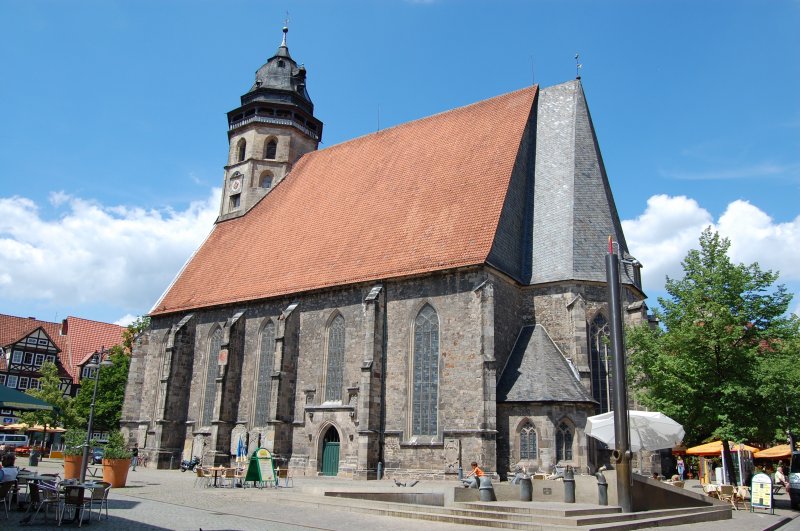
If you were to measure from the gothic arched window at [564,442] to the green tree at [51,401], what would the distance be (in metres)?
32.0

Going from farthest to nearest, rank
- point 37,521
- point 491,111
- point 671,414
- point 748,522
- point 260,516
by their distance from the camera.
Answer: point 491,111 < point 671,414 < point 748,522 < point 260,516 < point 37,521

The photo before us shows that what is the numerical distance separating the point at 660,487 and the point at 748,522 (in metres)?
1.90

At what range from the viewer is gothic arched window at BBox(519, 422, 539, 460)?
20134 millimetres

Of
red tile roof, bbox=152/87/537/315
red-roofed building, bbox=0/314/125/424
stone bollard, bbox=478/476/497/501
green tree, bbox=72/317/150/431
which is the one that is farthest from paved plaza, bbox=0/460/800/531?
red-roofed building, bbox=0/314/125/424

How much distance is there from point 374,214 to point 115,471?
1429cm

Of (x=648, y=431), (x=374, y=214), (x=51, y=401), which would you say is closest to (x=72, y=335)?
(x=51, y=401)

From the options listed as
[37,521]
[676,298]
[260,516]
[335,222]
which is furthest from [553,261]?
[37,521]

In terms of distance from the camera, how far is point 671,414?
1850cm

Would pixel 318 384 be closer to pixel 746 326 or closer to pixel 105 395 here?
pixel 746 326

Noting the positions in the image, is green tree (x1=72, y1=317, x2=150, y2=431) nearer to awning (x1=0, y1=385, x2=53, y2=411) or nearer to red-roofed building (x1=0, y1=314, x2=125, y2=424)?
red-roofed building (x1=0, y1=314, x2=125, y2=424)

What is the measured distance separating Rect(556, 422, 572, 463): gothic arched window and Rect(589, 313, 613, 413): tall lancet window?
81.9 inches

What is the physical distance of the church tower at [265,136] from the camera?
36.2 meters

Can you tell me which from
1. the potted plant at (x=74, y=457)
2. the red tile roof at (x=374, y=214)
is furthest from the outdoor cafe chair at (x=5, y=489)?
the red tile roof at (x=374, y=214)

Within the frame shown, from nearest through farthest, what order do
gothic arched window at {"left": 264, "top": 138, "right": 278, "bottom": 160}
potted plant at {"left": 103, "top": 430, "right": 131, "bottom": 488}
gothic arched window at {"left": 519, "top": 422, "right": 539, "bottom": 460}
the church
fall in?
potted plant at {"left": 103, "top": 430, "right": 131, "bottom": 488}
gothic arched window at {"left": 519, "top": 422, "right": 539, "bottom": 460}
the church
gothic arched window at {"left": 264, "top": 138, "right": 278, "bottom": 160}
